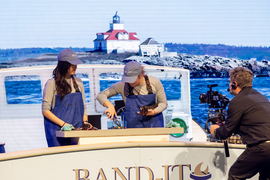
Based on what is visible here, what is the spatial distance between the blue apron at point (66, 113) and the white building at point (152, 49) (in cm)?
336

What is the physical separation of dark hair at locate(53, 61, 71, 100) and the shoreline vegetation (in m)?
3.42

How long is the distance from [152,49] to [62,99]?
147 inches

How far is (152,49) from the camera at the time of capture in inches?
239

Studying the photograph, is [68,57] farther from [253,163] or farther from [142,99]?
[253,163]

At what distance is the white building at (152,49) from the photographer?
19.3 ft

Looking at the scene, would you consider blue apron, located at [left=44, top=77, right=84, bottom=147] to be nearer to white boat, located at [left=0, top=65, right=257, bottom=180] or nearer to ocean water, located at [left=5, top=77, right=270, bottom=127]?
white boat, located at [left=0, top=65, right=257, bottom=180]

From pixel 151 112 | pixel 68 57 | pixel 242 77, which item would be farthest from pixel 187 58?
pixel 242 77

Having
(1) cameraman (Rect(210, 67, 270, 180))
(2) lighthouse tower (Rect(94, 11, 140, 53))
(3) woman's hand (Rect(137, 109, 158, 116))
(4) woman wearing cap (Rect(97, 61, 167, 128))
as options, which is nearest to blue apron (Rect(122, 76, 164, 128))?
(4) woman wearing cap (Rect(97, 61, 167, 128))

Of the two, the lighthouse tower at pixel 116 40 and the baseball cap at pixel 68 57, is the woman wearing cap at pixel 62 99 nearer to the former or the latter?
the baseball cap at pixel 68 57

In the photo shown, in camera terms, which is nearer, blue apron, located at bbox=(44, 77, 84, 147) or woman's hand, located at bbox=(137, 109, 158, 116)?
blue apron, located at bbox=(44, 77, 84, 147)

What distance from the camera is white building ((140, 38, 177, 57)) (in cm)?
587

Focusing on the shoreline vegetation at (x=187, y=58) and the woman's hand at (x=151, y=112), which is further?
the shoreline vegetation at (x=187, y=58)

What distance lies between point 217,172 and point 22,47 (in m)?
4.60

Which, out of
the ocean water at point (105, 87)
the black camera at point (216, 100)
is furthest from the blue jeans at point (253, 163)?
the ocean water at point (105, 87)
